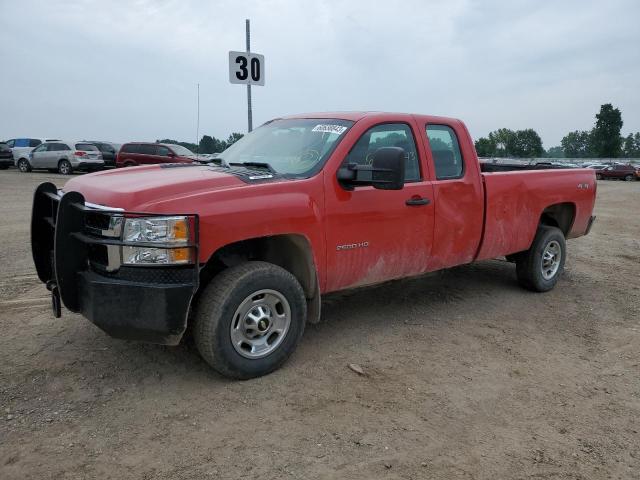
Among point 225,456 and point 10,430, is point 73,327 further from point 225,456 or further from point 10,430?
point 225,456

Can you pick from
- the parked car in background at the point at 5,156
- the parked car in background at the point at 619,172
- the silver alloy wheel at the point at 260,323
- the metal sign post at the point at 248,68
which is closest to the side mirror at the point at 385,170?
the silver alloy wheel at the point at 260,323

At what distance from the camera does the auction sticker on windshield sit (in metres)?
4.16

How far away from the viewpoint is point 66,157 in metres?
23.5

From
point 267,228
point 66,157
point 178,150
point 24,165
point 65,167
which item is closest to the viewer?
point 267,228

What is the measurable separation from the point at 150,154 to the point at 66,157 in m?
4.65

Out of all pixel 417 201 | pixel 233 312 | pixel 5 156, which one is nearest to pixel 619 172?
pixel 5 156

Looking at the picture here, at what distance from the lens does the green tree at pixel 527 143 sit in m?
91.4

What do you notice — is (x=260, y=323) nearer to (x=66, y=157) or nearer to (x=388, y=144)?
(x=388, y=144)

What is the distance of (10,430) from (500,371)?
3.15 meters

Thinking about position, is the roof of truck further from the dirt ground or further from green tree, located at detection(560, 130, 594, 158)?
green tree, located at detection(560, 130, 594, 158)

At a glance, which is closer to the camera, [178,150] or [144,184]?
[144,184]

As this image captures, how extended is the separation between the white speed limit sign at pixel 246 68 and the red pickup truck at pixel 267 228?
4.65 meters

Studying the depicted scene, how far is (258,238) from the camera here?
374 cm

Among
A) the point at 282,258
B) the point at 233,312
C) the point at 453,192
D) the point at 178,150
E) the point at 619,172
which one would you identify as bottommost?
the point at 233,312
